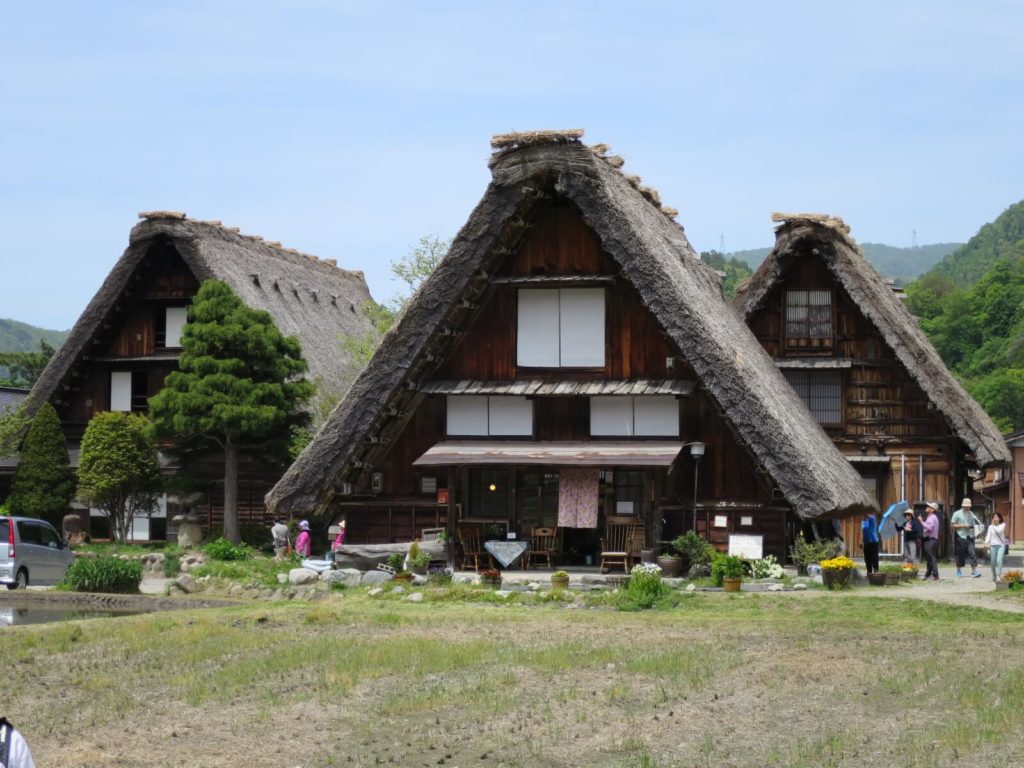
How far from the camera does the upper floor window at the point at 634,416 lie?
2919 cm

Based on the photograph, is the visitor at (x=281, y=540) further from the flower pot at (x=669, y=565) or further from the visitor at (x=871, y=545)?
the visitor at (x=871, y=545)

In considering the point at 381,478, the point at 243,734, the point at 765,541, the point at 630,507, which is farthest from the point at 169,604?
the point at 243,734

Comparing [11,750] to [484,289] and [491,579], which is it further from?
[484,289]

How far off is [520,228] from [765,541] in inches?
309

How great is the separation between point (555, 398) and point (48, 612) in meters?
10.6

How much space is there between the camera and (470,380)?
98.7 feet

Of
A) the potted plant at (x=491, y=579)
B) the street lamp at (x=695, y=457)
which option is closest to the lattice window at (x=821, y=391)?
the street lamp at (x=695, y=457)

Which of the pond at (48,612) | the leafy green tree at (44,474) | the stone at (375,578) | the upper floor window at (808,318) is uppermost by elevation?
the upper floor window at (808,318)

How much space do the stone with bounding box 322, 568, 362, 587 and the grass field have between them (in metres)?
4.79

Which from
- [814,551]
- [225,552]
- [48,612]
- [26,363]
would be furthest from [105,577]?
[26,363]

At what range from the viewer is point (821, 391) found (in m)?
36.8

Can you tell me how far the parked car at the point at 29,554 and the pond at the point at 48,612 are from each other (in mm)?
1645

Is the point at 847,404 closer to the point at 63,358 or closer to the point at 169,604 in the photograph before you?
the point at 169,604

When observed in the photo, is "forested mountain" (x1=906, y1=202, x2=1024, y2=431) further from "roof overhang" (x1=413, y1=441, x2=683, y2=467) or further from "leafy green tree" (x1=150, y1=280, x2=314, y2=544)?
"roof overhang" (x1=413, y1=441, x2=683, y2=467)
